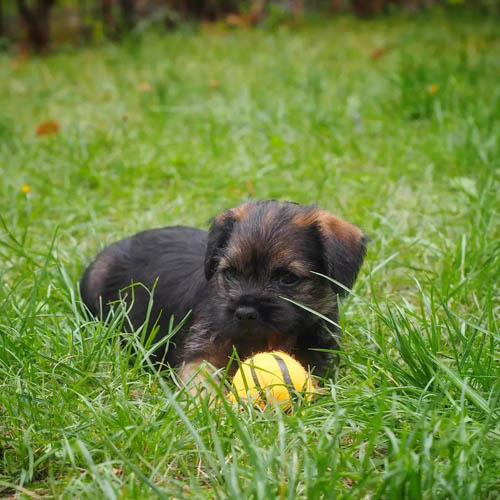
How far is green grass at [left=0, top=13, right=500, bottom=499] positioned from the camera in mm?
2182

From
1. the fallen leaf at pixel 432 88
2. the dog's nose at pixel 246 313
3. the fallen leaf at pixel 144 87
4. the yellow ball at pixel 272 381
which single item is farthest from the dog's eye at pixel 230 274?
the fallen leaf at pixel 144 87

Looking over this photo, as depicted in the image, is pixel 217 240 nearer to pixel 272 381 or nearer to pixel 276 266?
pixel 276 266

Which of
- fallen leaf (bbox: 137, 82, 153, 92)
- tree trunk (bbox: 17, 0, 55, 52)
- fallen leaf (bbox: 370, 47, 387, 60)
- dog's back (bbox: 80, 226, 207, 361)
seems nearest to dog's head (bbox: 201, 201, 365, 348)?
dog's back (bbox: 80, 226, 207, 361)

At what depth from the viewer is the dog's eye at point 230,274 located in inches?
120

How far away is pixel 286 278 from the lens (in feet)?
9.84

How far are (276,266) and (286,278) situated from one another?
0.08 metres

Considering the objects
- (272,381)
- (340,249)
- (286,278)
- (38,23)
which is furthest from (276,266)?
(38,23)

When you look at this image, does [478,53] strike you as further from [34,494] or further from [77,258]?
[34,494]

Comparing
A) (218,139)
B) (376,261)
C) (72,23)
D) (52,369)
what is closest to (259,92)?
(218,139)

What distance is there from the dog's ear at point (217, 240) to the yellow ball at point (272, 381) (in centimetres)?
60

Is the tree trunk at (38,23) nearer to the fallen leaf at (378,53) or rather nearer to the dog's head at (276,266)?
the fallen leaf at (378,53)

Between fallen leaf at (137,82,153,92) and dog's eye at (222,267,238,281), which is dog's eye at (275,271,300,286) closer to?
dog's eye at (222,267,238,281)

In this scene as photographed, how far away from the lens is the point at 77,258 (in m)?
4.21

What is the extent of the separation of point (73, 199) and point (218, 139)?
1670 mm
